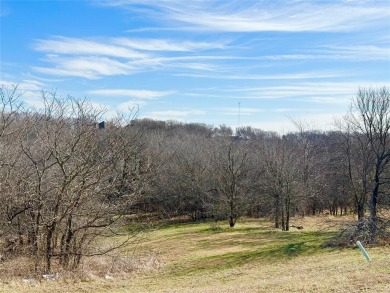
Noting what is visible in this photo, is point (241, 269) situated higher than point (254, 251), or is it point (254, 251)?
point (241, 269)

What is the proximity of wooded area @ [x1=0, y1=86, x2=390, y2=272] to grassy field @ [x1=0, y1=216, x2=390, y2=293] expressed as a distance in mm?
2226

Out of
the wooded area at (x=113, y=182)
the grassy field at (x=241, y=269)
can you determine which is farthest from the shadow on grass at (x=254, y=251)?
the wooded area at (x=113, y=182)

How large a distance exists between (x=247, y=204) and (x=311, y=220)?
225 inches

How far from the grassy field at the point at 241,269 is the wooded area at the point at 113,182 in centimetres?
223

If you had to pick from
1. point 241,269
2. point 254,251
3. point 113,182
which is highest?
point 113,182

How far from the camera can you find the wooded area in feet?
46.4

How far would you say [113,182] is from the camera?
52.0 feet

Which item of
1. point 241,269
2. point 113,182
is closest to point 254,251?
point 241,269

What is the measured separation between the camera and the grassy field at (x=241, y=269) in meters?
9.59

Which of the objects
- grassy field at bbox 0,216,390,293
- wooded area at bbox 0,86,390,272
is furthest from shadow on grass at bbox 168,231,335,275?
wooded area at bbox 0,86,390,272

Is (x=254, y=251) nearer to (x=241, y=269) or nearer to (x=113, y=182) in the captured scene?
(x=241, y=269)

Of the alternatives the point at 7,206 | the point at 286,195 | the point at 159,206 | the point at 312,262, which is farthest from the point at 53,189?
the point at 159,206

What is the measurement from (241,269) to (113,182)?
20.8ft

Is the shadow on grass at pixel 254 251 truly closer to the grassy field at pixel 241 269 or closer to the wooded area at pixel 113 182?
the grassy field at pixel 241 269
